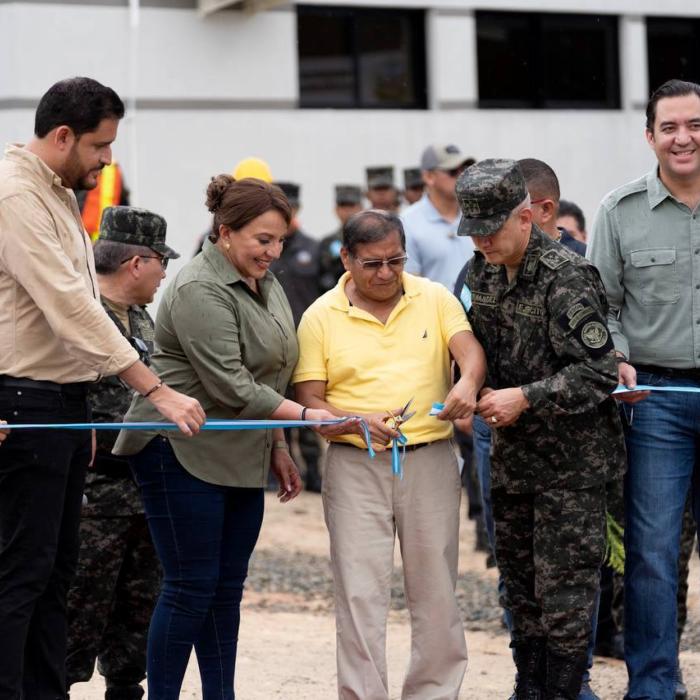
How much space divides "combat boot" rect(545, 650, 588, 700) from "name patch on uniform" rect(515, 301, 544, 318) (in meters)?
1.17

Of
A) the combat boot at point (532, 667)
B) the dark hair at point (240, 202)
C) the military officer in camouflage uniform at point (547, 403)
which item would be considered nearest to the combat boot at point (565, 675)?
the military officer in camouflage uniform at point (547, 403)

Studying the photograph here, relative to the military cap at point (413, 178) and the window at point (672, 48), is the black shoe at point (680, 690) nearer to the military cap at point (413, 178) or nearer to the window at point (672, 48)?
the military cap at point (413, 178)

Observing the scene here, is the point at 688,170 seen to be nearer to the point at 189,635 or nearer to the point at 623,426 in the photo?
the point at 623,426

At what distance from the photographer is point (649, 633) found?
17.6ft

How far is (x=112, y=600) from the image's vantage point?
554cm

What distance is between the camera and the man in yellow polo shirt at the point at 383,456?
5.19 metres

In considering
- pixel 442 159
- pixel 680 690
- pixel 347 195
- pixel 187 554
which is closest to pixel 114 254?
pixel 187 554

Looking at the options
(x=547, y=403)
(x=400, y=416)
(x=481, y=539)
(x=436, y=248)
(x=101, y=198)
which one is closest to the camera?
(x=547, y=403)

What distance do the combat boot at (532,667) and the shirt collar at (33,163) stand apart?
2.31m

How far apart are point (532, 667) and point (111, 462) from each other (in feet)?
5.57

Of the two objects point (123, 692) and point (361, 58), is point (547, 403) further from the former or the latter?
point (361, 58)

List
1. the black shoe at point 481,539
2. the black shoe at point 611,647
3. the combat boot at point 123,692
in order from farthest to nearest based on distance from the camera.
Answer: the black shoe at point 481,539 → the black shoe at point 611,647 → the combat boot at point 123,692

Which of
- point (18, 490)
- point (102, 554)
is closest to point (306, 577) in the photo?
point (102, 554)

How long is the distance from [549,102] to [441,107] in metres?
1.31
